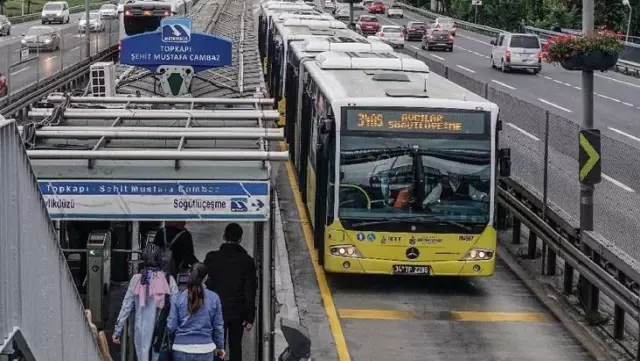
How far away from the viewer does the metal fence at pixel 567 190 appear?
13.1 meters

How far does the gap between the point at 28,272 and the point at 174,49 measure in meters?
14.8

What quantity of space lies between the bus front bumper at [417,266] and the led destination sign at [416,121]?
68.8 inches

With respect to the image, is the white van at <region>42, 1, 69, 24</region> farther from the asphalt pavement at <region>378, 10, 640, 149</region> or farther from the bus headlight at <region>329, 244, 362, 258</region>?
the bus headlight at <region>329, 244, 362, 258</region>

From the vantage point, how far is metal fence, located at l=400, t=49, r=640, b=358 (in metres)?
13.1

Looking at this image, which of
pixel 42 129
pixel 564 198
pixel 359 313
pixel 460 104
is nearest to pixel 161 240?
pixel 42 129

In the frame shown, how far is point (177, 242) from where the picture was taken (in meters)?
10.2

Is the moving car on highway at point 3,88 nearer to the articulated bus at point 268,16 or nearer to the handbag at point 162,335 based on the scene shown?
the articulated bus at point 268,16

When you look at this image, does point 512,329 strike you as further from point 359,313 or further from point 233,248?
point 233,248

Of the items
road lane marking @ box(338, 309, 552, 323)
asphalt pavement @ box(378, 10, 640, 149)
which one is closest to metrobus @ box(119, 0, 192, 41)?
asphalt pavement @ box(378, 10, 640, 149)

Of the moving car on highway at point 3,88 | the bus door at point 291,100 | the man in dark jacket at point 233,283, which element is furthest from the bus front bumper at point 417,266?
the moving car on highway at point 3,88

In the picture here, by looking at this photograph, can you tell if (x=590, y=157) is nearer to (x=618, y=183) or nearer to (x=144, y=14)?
(x=618, y=183)

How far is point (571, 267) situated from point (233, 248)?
22.3 ft

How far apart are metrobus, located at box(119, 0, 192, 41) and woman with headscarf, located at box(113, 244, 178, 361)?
37014 mm

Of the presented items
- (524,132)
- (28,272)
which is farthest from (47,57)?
(28,272)
